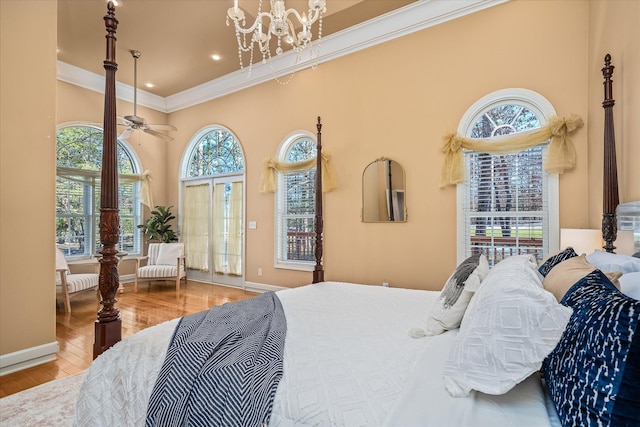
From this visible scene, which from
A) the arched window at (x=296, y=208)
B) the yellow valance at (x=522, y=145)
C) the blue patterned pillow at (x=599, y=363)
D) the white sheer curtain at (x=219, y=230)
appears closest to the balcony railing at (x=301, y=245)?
the arched window at (x=296, y=208)

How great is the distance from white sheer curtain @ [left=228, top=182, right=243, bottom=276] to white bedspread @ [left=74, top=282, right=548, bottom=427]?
3.94 m

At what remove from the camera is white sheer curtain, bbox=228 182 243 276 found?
5.71 meters

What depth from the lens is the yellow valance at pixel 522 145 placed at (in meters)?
3.01

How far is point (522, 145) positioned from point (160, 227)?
19.5ft

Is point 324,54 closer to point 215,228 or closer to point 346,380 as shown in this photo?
point 215,228

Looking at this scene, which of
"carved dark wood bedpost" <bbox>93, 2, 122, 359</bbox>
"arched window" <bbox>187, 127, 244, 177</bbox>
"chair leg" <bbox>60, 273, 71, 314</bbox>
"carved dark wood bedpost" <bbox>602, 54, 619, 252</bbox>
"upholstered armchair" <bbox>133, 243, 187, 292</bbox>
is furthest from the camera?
"arched window" <bbox>187, 127, 244, 177</bbox>

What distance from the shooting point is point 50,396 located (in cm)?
221

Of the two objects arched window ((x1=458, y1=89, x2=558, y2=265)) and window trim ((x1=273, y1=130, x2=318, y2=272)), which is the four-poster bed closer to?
arched window ((x1=458, y1=89, x2=558, y2=265))

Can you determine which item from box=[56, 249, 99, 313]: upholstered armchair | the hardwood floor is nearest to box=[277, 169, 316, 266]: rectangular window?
the hardwood floor

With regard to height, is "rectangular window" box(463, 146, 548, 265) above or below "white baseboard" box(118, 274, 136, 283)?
above

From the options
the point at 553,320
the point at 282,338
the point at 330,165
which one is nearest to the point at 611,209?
the point at 553,320

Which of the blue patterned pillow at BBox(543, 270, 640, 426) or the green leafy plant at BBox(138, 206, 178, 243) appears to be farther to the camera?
the green leafy plant at BBox(138, 206, 178, 243)

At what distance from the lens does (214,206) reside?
612cm

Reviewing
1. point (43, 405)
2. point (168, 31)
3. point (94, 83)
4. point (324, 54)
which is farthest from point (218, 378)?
point (94, 83)
